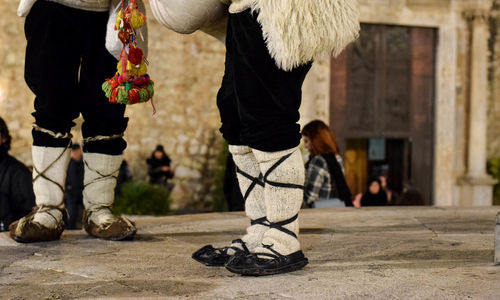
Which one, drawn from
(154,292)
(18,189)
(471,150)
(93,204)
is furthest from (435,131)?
(154,292)

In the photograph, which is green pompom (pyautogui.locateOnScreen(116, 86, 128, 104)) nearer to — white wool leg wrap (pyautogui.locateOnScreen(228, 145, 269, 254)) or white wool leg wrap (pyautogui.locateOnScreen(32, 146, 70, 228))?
white wool leg wrap (pyautogui.locateOnScreen(228, 145, 269, 254))

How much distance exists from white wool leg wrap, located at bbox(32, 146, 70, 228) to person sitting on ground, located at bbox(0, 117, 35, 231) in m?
1.34

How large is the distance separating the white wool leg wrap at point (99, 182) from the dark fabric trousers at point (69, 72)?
37 mm

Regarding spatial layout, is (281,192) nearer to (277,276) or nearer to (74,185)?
(277,276)

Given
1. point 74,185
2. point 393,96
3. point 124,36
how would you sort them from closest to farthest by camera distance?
point 124,36
point 74,185
point 393,96

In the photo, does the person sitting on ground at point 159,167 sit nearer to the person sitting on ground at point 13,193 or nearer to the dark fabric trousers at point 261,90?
the person sitting on ground at point 13,193

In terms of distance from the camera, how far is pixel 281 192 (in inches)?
80.4

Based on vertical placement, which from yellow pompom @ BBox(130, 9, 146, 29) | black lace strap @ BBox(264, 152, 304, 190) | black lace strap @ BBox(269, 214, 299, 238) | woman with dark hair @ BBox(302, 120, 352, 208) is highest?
yellow pompom @ BBox(130, 9, 146, 29)

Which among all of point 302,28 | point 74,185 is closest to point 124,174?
point 74,185

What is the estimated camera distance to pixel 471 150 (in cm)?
1089

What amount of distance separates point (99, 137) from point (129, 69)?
64 cm

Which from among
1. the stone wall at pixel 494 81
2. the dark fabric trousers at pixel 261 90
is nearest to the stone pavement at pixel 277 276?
the dark fabric trousers at pixel 261 90

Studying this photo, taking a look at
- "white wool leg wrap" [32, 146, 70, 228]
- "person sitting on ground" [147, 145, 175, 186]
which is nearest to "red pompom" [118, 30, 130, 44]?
"white wool leg wrap" [32, 146, 70, 228]

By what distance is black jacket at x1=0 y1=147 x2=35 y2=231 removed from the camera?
4.01m
